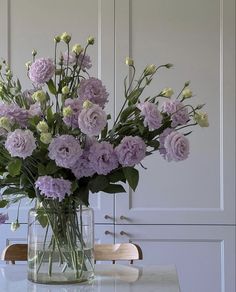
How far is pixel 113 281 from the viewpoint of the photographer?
57.2 inches

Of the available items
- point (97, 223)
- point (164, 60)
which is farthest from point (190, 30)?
point (97, 223)

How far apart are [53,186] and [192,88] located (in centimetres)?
155

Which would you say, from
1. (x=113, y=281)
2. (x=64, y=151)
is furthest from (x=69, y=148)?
(x=113, y=281)

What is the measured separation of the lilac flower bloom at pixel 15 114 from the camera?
4.14ft

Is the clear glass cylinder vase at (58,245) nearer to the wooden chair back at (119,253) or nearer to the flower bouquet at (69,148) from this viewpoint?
the flower bouquet at (69,148)

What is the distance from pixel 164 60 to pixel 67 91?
4.79 feet

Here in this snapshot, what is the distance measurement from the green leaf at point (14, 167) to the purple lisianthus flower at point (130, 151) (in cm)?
23

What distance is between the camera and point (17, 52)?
107 inches

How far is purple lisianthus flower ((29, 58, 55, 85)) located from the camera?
4.19 feet

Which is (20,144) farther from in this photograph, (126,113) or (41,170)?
(126,113)

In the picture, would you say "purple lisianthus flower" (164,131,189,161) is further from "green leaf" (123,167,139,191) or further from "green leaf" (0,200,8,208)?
"green leaf" (0,200,8,208)

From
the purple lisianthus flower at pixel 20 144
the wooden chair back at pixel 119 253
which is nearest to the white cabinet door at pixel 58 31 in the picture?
the wooden chair back at pixel 119 253

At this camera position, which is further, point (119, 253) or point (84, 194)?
point (119, 253)

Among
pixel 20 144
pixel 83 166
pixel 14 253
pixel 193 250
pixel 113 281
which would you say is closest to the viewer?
pixel 20 144
